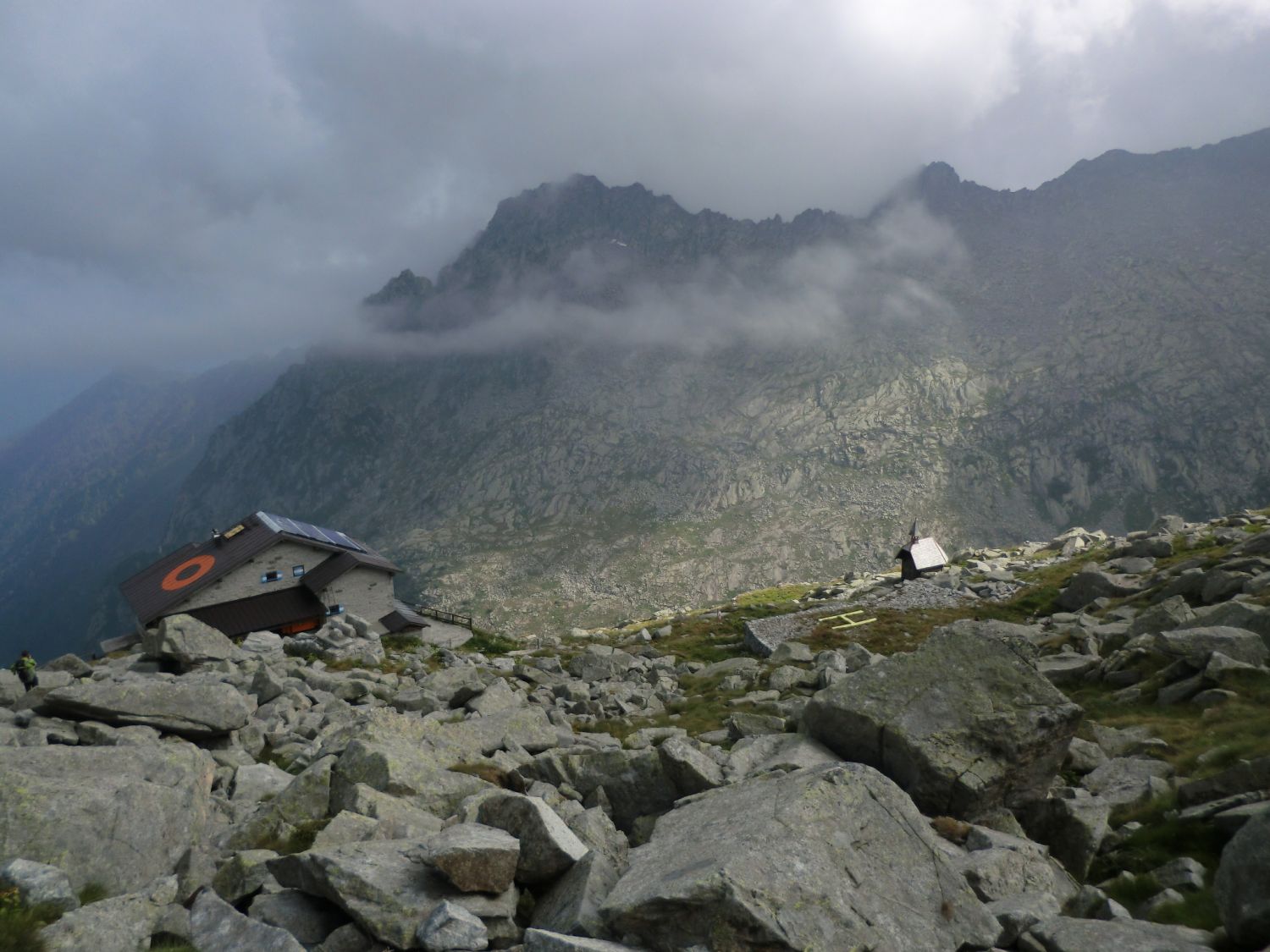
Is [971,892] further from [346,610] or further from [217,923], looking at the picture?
[346,610]

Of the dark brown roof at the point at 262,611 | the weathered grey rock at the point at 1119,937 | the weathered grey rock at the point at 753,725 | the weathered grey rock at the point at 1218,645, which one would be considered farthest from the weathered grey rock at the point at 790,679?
the dark brown roof at the point at 262,611

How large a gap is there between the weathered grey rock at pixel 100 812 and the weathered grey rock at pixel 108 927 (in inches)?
85.0

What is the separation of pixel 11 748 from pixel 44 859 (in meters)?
3.80

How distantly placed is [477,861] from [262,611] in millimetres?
52298

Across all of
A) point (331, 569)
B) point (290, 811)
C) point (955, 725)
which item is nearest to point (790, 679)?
point (955, 725)

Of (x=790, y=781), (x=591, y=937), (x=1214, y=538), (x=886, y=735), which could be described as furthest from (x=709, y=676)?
(x=1214, y=538)

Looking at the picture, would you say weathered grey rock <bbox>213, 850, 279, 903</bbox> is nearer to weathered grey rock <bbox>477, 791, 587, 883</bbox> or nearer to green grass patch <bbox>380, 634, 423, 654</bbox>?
weathered grey rock <bbox>477, 791, 587, 883</bbox>

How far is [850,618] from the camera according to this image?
61.2 m

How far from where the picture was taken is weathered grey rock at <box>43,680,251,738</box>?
52.4 ft

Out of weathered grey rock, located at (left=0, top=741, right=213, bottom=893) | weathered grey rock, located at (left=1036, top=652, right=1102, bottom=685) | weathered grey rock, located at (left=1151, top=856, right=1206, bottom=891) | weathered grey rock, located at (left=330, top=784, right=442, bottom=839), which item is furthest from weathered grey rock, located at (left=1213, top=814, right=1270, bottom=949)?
weathered grey rock, located at (left=1036, top=652, right=1102, bottom=685)

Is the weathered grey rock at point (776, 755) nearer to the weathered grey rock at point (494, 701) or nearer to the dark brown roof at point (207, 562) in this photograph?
the weathered grey rock at point (494, 701)

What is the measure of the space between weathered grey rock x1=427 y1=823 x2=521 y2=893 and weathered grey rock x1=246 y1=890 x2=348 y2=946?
138 cm

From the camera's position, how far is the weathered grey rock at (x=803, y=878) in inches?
265

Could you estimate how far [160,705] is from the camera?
16406mm
